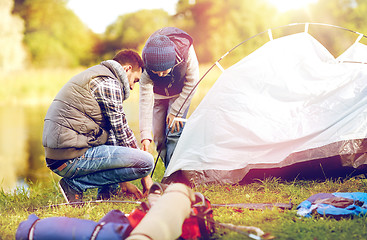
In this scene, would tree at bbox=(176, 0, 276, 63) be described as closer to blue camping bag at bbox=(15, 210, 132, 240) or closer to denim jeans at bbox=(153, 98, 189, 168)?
denim jeans at bbox=(153, 98, 189, 168)

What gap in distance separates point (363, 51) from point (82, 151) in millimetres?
2395

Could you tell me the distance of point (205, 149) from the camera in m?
3.06

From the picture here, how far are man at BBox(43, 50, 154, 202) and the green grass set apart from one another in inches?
8.4

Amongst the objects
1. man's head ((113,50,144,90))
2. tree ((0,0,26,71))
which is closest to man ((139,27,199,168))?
man's head ((113,50,144,90))

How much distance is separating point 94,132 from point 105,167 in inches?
9.7

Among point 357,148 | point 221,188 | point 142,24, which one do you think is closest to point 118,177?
point 221,188

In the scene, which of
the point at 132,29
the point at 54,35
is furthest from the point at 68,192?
the point at 54,35

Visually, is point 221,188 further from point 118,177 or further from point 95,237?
point 95,237

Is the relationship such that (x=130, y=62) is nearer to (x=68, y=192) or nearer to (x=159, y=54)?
(x=159, y=54)

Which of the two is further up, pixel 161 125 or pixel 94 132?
pixel 94 132

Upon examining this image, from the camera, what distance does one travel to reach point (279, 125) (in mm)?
3035

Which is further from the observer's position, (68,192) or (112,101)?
(68,192)

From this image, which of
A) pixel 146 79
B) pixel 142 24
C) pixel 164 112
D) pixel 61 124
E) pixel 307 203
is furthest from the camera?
pixel 142 24

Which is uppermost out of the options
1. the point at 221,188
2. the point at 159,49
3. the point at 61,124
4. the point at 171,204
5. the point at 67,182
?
the point at 159,49
